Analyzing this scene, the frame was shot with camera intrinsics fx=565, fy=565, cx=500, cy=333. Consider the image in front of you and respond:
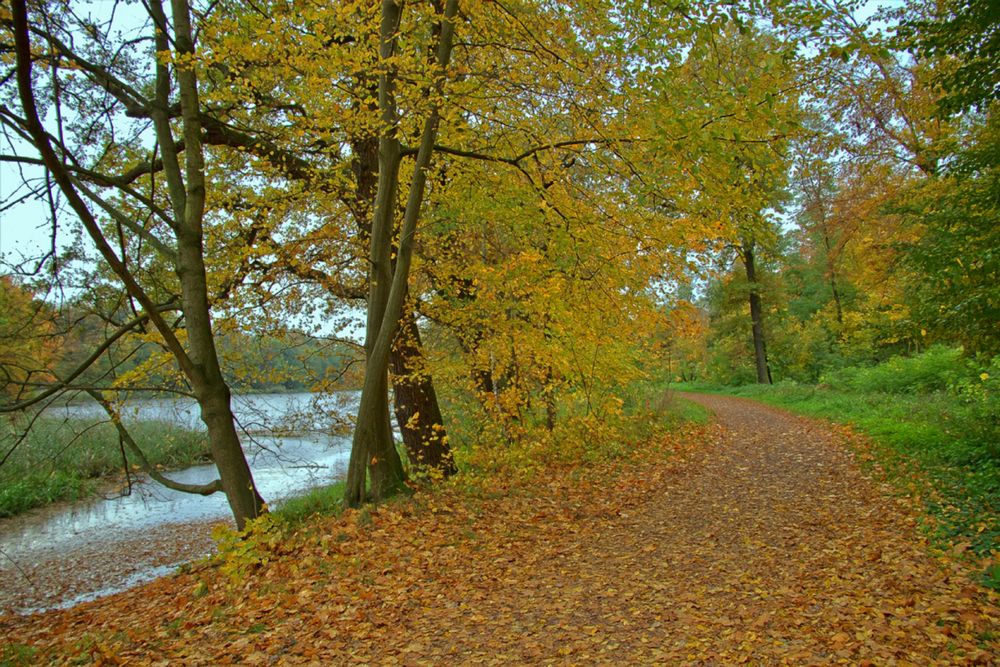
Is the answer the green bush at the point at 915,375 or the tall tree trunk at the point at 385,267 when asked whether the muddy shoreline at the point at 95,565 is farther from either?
the green bush at the point at 915,375

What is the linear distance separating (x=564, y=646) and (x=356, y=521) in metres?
3.20

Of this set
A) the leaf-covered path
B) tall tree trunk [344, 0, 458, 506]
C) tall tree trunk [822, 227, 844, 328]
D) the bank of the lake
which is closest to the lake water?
the bank of the lake

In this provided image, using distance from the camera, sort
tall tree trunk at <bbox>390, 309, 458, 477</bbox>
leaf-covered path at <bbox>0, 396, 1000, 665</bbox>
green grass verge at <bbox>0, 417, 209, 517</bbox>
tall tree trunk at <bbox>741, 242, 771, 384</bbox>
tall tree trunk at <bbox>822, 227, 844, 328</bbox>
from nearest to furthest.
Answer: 1. leaf-covered path at <bbox>0, 396, 1000, 665</bbox>
2. tall tree trunk at <bbox>390, 309, 458, 477</bbox>
3. green grass verge at <bbox>0, 417, 209, 517</bbox>
4. tall tree trunk at <bbox>741, 242, 771, 384</bbox>
5. tall tree trunk at <bbox>822, 227, 844, 328</bbox>

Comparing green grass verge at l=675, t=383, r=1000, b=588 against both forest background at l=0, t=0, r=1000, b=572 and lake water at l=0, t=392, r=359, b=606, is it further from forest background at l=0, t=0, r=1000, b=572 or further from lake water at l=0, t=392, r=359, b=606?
lake water at l=0, t=392, r=359, b=606

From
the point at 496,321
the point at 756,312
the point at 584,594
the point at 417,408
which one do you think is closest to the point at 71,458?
the point at 417,408

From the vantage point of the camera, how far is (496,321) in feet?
28.1

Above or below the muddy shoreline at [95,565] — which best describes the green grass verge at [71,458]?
above

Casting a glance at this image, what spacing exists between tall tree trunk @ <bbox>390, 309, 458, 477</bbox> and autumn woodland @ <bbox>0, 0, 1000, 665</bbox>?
0.17 feet

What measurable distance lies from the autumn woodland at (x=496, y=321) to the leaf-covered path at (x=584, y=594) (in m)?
0.04

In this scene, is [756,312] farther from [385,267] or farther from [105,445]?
[105,445]

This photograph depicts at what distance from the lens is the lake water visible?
9531 millimetres

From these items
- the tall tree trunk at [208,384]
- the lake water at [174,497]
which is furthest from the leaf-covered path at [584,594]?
the lake water at [174,497]

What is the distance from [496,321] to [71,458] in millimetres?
15802

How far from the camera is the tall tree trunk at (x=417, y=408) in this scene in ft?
27.7
